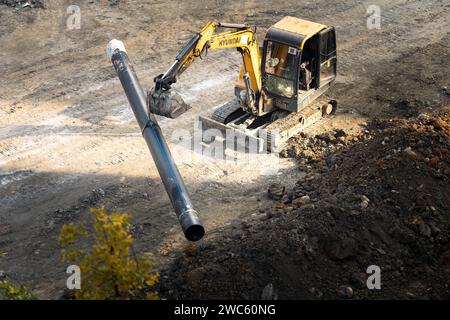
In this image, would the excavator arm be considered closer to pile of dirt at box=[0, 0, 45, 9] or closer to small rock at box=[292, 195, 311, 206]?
small rock at box=[292, 195, 311, 206]

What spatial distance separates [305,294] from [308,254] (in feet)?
2.50

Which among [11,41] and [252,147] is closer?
[252,147]

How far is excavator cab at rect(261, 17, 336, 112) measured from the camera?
52.6 ft

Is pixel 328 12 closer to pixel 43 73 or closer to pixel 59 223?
pixel 43 73

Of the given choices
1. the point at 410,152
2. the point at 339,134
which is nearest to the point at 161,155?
the point at 410,152

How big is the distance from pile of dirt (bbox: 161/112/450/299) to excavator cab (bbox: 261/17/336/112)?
9.33 feet

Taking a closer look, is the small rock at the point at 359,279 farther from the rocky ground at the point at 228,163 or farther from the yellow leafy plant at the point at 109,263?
the yellow leafy plant at the point at 109,263

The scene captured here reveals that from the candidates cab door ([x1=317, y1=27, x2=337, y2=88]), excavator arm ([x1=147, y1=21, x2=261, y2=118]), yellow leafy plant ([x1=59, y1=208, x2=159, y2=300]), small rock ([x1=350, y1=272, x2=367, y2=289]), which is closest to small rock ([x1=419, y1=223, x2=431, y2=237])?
small rock ([x1=350, y1=272, x2=367, y2=289])

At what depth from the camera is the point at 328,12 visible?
896 inches

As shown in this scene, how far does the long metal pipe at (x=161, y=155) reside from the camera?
1234cm

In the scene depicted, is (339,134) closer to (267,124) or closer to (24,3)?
(267,124)

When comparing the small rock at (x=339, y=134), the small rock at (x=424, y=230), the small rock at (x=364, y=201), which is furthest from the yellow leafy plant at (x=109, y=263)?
the small rock at (x=339, y=134)

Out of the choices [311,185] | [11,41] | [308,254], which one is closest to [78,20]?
[11,41]
